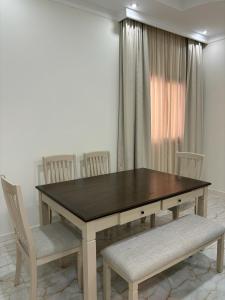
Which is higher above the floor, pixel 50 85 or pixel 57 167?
pixel 50 85

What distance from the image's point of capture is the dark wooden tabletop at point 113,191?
1.73 meters

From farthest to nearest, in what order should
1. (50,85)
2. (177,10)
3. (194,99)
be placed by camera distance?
(194,99), (177,10), (50,85)

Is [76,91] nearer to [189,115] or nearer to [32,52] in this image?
[32,52]

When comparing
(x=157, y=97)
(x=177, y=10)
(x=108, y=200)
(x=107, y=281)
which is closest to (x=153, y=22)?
(x=177, y=10)

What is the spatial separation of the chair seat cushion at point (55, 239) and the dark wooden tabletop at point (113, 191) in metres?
0.25

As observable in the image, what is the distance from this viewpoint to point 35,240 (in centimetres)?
178

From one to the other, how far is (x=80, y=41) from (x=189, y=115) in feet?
7.42

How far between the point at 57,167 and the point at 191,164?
1554 millimetres

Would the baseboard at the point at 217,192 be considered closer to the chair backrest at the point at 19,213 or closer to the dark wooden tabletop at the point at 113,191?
the dark wooden tabletop at the point at 113,191

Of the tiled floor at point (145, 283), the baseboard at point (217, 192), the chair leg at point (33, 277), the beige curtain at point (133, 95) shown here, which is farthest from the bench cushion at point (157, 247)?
the baseboard at point (217, 192)

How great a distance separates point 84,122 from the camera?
3113mm

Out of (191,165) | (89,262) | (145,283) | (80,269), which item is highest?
(191,165)

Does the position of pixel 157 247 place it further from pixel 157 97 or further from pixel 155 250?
pixel 157 97

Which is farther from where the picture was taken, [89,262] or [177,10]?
[177,10]
